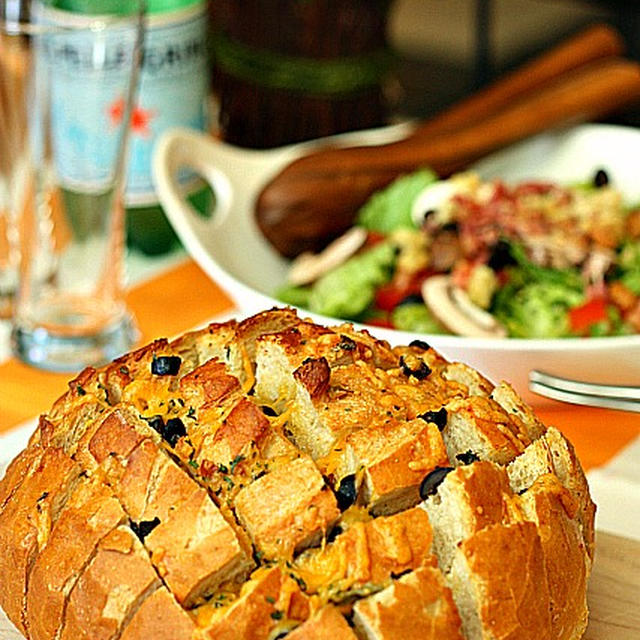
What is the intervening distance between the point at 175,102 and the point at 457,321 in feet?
2.43

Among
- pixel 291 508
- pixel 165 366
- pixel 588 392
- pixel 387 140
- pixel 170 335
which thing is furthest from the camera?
pixel 387 140

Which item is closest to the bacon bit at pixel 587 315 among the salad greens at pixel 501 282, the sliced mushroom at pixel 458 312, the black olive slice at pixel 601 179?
the salad greens at pixel 501 282

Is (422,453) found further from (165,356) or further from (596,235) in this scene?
(596,235)

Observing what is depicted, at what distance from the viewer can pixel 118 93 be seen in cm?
211

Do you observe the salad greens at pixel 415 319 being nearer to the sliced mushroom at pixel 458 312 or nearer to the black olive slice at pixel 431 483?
the sliced mushroom at pixel 458 312

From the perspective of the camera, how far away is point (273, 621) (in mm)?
1135

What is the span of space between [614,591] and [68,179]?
1.12m

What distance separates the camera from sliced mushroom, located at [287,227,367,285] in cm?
231

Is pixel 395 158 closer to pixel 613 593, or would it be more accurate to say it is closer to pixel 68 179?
pixel 68 179

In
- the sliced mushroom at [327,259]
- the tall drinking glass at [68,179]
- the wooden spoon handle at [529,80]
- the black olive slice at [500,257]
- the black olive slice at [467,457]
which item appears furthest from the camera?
the wooden spoon handle at [529,80]

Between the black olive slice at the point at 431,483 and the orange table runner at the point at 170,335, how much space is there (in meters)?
0.69

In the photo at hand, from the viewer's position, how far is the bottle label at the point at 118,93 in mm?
2094

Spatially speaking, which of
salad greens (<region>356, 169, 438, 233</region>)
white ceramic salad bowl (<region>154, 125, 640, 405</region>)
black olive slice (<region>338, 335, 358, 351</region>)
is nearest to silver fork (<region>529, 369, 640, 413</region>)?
white ceramic salad bowl (<region>154, 125, 640, 405</region>)

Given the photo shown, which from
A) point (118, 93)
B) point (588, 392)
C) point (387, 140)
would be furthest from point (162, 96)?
point (588, 392)
